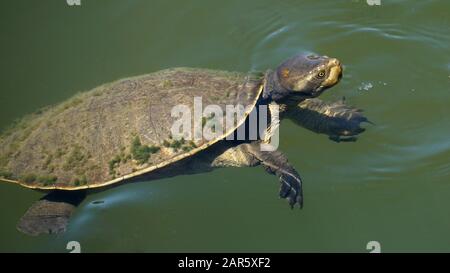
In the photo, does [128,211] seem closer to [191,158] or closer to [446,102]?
[191,158]

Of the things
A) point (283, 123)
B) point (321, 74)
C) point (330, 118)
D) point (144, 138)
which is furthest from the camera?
point (283, 123)

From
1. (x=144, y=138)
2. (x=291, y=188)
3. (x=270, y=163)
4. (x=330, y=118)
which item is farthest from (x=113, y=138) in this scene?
(x=330, y=118)

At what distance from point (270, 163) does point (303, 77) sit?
86 cm

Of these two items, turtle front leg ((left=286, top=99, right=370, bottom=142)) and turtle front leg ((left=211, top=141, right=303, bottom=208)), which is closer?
turtle front leg ((left=211, top=141, right=303, bottom=208))

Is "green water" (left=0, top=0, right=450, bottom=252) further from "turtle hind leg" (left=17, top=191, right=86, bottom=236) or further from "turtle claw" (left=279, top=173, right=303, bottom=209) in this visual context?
"turtle claw" (left=279, top=173, right=303, bottom=209)

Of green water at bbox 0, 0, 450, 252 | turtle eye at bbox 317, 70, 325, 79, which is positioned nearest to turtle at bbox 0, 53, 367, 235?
turtle eye at bbox 317, 70, 325, 79

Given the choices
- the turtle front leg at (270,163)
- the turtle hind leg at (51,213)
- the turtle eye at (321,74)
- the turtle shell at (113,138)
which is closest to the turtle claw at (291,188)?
the turtle front leg at (270,163)

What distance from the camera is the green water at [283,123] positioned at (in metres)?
4.56

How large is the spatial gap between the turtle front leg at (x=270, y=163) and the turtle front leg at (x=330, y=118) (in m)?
0.68

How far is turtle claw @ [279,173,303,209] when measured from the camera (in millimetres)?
4391

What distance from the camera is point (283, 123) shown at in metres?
5.38

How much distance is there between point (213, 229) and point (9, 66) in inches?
151

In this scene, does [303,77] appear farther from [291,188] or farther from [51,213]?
[51,213]
